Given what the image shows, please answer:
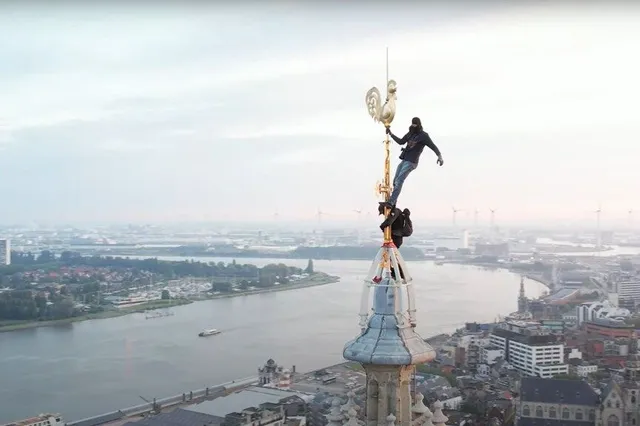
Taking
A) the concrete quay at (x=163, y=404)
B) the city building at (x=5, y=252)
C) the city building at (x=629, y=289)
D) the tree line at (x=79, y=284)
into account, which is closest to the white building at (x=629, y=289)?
the city building at (x=629, y=289)

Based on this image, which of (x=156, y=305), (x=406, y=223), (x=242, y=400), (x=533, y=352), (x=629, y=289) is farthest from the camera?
(x=629, y=289)

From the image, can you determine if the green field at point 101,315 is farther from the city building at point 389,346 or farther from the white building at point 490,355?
the city building at point 389,346

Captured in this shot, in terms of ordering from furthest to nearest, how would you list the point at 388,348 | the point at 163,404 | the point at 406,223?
the point at 163,404
the point at 406,223
the point at 388,348

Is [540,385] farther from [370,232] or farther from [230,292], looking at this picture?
[370,232]

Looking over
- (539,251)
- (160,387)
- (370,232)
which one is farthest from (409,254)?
(160,387)

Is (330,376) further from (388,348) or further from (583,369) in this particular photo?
(388,348)

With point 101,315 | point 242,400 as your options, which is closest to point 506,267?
point 101,315

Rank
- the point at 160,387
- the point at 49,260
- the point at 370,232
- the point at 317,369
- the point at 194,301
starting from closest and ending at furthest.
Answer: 1. the point at 160,387
2. the point at 317,369
3. the point at 194,301
4. the point at 49,260
5. the point at 370,232
